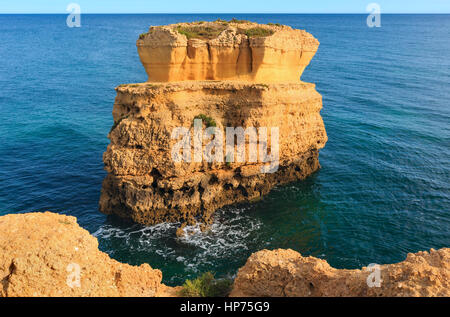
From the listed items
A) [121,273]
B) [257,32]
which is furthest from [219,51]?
[121,273]

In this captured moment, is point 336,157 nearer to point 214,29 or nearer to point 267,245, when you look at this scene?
point 267,245

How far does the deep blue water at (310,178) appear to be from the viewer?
1075 inches

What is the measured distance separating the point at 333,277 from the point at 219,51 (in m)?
25.0

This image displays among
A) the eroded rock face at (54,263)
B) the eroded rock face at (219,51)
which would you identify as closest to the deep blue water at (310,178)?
the eroded rock face at (54,263)

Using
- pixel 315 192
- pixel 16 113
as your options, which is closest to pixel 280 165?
pixel 315 192

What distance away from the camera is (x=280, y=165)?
117 ft

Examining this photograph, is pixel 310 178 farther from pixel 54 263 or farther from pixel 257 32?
pixel 54 263

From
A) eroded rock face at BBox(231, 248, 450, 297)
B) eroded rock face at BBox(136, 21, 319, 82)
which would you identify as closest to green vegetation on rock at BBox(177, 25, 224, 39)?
eroded rock face at BBox(136, 21, 319, 82)

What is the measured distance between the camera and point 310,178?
126ft

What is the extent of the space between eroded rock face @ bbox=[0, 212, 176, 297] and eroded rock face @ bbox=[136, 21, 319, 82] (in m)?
20.7

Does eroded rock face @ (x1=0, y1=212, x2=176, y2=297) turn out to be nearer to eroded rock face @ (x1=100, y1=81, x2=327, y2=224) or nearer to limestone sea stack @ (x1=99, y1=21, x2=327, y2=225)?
eroded rock face @ (x1=100, y1=81, x2=327, y2=224)

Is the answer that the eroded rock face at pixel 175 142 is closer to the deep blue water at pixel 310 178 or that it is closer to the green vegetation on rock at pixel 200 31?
the deep blue water at pixel 310 178

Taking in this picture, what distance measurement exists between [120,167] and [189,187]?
6952mm

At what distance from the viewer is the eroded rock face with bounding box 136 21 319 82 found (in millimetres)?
30898
